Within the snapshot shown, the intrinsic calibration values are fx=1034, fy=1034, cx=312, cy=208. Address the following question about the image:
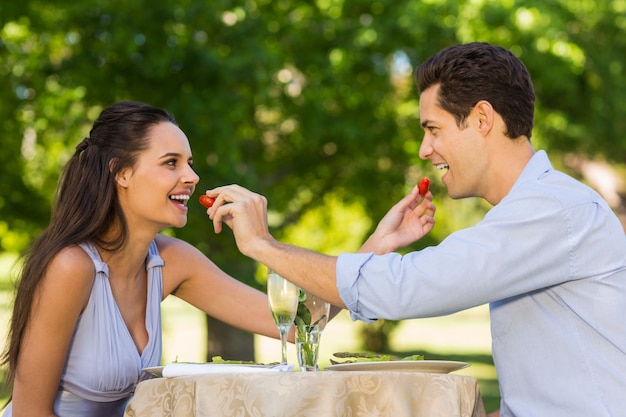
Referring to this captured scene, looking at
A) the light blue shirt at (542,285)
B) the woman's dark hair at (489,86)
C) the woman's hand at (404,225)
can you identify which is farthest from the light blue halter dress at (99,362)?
the woman's dark hair at (489,86)

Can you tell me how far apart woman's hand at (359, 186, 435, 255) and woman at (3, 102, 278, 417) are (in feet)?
2.34

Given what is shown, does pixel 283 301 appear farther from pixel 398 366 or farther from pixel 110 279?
pixel 110 279

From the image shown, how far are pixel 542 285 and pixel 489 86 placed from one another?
2.35 ft

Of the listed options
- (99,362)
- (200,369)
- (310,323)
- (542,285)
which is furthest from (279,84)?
(542,285)

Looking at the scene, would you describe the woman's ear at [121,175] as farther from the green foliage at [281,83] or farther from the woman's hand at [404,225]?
the green foliage at [281,83]

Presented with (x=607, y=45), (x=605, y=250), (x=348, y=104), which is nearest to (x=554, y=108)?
(x=607, y=45)

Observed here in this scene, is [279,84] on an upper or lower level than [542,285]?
upper

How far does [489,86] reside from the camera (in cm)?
335

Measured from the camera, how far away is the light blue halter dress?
379cm

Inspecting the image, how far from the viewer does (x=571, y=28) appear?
46.9 ft

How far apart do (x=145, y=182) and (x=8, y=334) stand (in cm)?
77

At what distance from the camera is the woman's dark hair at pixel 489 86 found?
3342mm

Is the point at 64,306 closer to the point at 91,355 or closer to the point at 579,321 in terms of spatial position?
the point at 91,355

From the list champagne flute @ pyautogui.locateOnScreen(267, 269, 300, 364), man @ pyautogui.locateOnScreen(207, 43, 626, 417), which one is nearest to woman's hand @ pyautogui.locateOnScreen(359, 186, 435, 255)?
champagne flute @ pyautogui.locateOnScreen(267, 269, 300, 364)
